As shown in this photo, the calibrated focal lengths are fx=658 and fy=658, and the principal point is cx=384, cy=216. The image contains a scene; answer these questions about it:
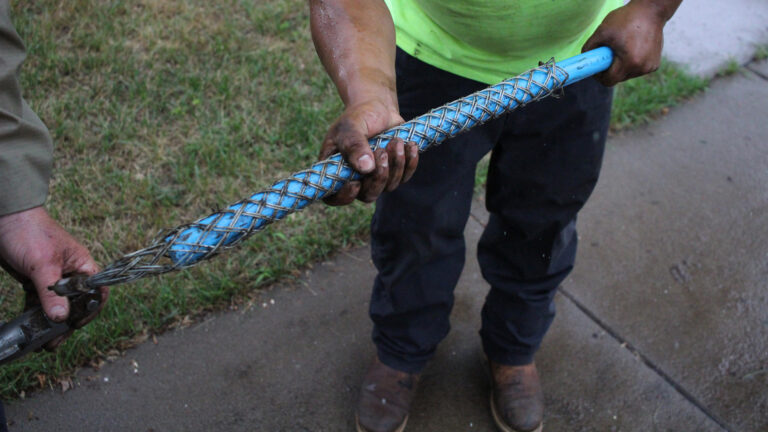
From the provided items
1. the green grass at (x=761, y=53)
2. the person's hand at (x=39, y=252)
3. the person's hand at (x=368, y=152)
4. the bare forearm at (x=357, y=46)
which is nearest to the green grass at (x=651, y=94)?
the green grass at (x=761, y=53)

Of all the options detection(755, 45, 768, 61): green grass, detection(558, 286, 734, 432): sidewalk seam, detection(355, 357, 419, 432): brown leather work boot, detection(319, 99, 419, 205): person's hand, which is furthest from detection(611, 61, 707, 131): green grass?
detection(319, 99, 419, 205): person's hand

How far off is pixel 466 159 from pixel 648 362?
1.21 meters

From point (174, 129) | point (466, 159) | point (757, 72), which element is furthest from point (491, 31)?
point (757, 72)

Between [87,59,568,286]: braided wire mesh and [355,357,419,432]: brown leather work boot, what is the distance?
100 centimetres

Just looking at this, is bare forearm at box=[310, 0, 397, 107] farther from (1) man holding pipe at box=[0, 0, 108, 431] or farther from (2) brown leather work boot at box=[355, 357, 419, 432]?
(2) brown leather work boot at box=[355, 357, 419, 432]

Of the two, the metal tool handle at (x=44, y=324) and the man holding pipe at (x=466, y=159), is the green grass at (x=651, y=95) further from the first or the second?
the metal tool handle at (x=44, y=324)

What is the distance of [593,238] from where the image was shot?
2.86 metres

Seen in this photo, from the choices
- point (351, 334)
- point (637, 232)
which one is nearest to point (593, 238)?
point (637, 232)

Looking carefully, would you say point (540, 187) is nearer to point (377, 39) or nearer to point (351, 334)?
point (377, 39)

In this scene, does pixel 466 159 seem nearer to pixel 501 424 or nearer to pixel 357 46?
pixel 357 46

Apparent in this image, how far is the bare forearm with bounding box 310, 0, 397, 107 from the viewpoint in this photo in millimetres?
1389

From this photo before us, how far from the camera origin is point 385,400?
209 cm

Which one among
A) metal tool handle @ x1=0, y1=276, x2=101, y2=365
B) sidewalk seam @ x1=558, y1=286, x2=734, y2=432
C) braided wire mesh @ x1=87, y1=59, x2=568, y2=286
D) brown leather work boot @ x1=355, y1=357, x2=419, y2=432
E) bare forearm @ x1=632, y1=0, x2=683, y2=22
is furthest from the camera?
sidewalk seam @ x1=558, y1=286, x2=734, y2=432

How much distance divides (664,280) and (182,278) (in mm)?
1914
